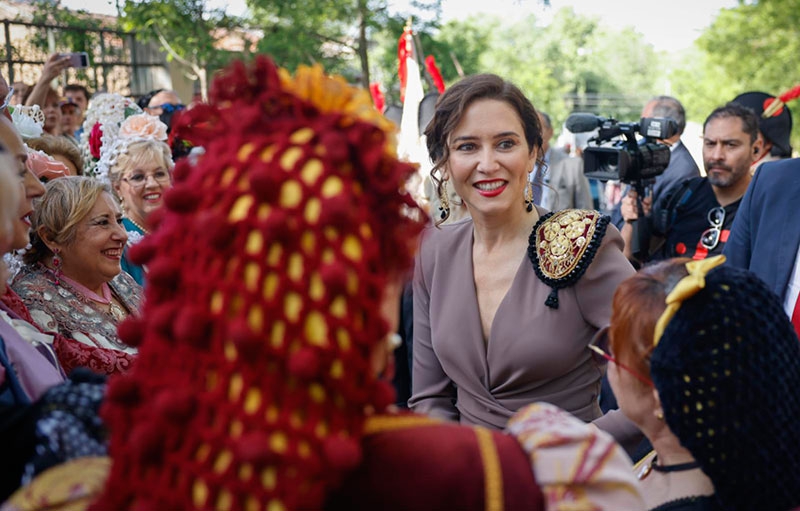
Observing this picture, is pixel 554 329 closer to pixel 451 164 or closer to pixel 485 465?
pixel 451 164

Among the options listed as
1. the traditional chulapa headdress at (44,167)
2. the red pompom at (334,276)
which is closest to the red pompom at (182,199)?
the red pompom at (334,276)

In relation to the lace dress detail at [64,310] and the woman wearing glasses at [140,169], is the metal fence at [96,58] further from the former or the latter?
the lace dress detail at [64,310]

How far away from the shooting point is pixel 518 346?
2.48 m

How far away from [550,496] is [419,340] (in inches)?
67.4

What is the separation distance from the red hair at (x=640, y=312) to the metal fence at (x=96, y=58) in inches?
378

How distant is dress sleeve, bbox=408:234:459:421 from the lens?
275 cm

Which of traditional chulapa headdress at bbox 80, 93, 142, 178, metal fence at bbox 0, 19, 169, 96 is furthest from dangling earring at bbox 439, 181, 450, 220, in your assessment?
metal fence at bbox 0, 19, 169, 96

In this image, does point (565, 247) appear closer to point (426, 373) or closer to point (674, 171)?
point (426, 373)

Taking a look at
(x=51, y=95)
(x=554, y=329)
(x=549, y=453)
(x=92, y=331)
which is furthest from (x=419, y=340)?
(x=51, y=95)

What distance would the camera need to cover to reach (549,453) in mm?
1151

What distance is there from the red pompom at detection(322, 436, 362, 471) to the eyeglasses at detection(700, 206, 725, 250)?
399 centimetres

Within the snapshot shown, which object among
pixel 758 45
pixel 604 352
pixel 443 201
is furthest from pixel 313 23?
pixel 758 45

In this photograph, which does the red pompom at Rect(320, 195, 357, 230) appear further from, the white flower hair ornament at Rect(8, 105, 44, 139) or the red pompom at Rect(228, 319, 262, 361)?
the white flower hair ornament at Rect(8, 105, 44, 139)

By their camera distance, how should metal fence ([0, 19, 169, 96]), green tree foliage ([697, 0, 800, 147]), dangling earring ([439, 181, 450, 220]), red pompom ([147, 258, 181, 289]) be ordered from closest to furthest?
red pompom ([147, 258, 181, 289])
dangling earring ([439, 181, 450, 220])
metal fence ([0, 19, 169, 96])
green tree foliage ([697, 0, 800, 147])
